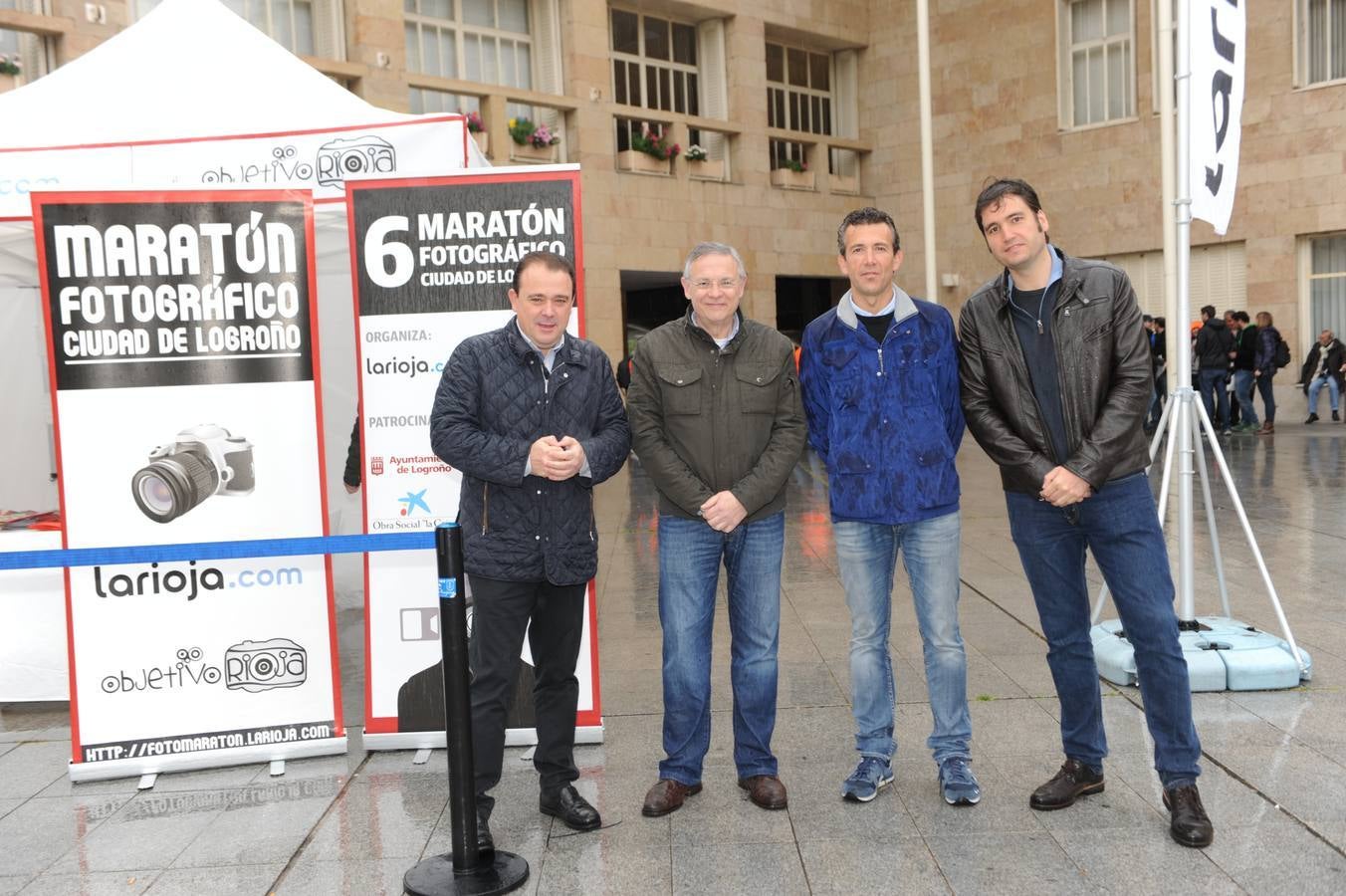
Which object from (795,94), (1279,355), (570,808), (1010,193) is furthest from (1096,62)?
(570,808)

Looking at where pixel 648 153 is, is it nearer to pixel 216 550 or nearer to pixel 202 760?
pixel 216 550

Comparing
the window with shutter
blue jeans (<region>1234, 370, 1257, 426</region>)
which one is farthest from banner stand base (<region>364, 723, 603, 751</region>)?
blue jeans (<region>1234, 370, 1257, 426</region>)

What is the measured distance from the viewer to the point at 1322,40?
19594 mm

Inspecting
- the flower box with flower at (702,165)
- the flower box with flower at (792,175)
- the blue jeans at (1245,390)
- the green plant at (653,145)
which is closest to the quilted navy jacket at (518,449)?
the blue jeans at (1245,390)

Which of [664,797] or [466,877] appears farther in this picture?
[664,797]

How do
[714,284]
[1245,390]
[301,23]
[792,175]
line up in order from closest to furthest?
[714,284] → [301,23] → [1245,390] → [792,175]

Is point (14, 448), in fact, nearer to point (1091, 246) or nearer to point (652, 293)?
point (652, 293)

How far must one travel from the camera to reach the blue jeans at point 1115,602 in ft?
12.1

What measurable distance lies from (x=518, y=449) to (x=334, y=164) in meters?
3.41

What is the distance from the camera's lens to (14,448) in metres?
8.38

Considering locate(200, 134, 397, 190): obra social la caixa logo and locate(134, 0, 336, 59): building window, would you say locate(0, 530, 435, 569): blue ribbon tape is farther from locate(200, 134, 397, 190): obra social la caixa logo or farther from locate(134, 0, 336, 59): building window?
locate(134, 0, 336, 59): building window

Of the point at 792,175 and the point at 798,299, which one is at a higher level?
the point at 792,175

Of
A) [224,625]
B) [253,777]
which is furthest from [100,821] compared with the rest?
[224,625]

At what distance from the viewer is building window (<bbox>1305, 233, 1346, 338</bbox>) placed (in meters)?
19.8
